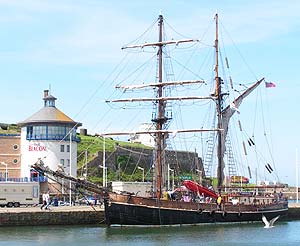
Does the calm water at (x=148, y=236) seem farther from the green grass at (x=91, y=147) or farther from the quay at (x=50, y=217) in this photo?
the green grass at (x=91, y=147)

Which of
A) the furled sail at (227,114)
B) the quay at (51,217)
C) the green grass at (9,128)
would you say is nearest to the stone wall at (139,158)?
the green grass at (9,128)

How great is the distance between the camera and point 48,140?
255ft

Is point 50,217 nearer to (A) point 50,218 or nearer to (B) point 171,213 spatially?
(A) point 50,218

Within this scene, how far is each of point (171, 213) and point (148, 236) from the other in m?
7.27

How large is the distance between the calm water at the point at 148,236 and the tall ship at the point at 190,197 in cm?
119

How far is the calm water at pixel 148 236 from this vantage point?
146 feet

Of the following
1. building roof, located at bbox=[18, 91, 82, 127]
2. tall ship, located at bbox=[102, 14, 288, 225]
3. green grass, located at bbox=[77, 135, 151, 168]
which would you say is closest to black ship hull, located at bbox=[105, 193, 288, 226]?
tall ship, located at bbox=[102, 14, 288, 225]

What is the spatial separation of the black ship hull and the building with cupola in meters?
23.5

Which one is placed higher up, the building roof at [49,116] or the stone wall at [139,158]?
the building roof at [49,116]

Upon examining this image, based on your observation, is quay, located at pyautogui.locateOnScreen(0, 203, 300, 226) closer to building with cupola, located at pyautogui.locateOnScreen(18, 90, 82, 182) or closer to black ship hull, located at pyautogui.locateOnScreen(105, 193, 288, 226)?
black ship hull, located at pyautogui.locateOnScreen(105, 193, 288, 226)

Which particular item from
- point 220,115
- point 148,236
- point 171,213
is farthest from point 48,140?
point 148,236

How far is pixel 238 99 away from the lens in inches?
2685

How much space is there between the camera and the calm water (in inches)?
1750

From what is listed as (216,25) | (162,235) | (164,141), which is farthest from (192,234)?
(216,25)
